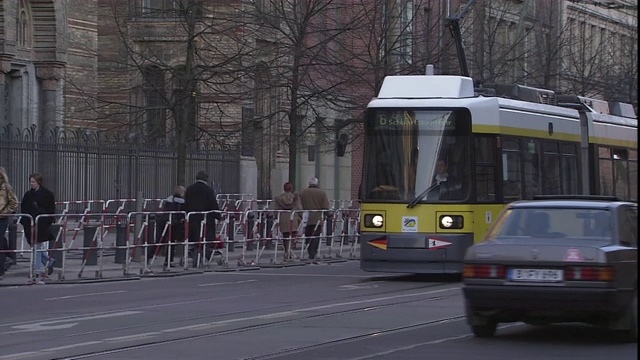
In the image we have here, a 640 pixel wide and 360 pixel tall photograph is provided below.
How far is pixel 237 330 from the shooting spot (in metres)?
14.9

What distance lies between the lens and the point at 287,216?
2897 cm

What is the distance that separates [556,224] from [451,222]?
814 cm

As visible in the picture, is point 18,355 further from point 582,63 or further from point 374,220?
point 582,63

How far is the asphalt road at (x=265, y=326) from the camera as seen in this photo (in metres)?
12.9

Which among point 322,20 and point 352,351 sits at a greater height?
point 322,20

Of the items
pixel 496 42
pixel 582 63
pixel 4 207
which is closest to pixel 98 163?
pixel 4 207

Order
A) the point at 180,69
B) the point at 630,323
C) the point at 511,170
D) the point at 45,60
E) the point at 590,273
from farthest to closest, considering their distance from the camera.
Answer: the point at 45,60, the point at 180,69, the point at 511,170, the point at 630,323, the point at 590,273

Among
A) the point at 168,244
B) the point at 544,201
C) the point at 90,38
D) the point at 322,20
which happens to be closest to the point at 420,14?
the point at 322,20

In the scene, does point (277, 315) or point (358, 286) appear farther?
point (358, 286)

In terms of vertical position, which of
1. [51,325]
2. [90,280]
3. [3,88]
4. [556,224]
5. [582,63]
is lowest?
[51,325]

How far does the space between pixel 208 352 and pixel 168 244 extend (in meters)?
12.5

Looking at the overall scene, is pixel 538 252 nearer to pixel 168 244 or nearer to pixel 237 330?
pixel 237 330

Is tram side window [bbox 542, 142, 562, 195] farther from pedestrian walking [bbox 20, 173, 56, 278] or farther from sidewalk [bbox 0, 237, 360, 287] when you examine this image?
pedestrian walking [bbox 20, 173, 56, 278]

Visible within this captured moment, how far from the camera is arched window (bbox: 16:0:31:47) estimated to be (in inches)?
1377
